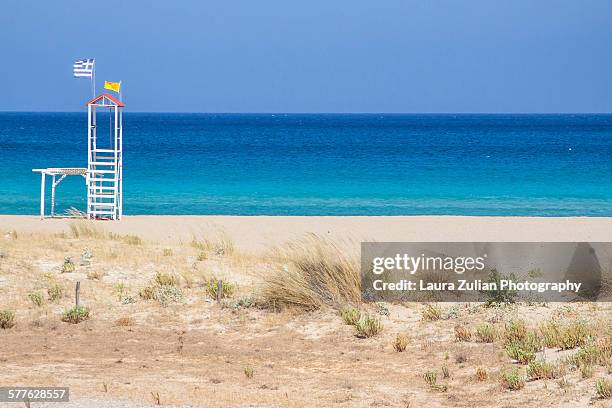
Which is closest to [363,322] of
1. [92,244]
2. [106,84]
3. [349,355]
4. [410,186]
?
[349,355]

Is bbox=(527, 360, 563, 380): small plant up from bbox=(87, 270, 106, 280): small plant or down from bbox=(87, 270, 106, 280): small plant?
down

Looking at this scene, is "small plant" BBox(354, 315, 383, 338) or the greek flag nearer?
"small plant" BBox(354, 315, 383, 338)

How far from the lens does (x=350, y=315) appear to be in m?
10.9

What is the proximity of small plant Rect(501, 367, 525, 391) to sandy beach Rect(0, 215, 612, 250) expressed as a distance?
9680 millimetres

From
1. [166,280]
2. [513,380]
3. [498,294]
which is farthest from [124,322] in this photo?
[513,380]

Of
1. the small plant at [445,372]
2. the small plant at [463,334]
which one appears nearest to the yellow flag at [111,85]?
the small plant at [463,334]

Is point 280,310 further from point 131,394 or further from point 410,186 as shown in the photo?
point 410,186

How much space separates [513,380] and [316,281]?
4069 mm

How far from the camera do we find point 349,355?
9.90 m

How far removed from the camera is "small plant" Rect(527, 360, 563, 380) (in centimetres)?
823

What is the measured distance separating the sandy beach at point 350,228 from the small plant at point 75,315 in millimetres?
6320

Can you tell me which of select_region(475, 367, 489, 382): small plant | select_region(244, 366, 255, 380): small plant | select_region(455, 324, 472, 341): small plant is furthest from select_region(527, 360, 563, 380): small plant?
select_region(244, 366, 255, 380): small plant

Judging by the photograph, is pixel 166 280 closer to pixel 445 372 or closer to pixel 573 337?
pixel 445 372

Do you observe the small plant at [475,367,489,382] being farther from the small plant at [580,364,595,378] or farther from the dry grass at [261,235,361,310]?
the dry grass at [261,235,361,310]
